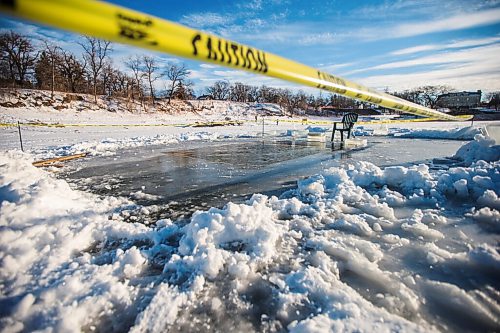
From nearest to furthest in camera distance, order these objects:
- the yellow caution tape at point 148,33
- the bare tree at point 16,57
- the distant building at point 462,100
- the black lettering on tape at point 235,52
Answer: the yellow caution tape at point 148,33 < the black lettering on tape at point 235,52 < the bare tree at point 16,57 < the distant building at point 462,100

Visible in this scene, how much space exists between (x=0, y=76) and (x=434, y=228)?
5866 cm

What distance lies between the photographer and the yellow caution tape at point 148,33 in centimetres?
103

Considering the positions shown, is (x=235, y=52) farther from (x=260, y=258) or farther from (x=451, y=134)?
(x=451, y=134)

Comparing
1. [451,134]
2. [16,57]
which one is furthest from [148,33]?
[16,57]

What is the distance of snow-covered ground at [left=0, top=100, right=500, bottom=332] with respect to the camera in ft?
5.06

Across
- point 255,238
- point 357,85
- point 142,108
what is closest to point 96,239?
point 255,238

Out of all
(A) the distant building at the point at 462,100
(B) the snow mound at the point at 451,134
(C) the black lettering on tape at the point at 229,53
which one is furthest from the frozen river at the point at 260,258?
(A) the distant building at the point at 462,100

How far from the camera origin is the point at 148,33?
1.35 metres

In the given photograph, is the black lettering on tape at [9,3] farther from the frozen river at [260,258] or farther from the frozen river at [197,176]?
the frozen river at [197,176]

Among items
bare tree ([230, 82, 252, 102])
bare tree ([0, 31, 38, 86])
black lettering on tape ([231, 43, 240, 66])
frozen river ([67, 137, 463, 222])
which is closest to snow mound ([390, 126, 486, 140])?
frozen river ([67, 137, 463, 222])

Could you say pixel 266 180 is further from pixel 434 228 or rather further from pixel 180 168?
pixel 434 228

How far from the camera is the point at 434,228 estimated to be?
261 centimetres

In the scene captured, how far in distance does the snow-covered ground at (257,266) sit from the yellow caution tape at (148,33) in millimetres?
1489

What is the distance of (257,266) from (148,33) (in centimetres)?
178
